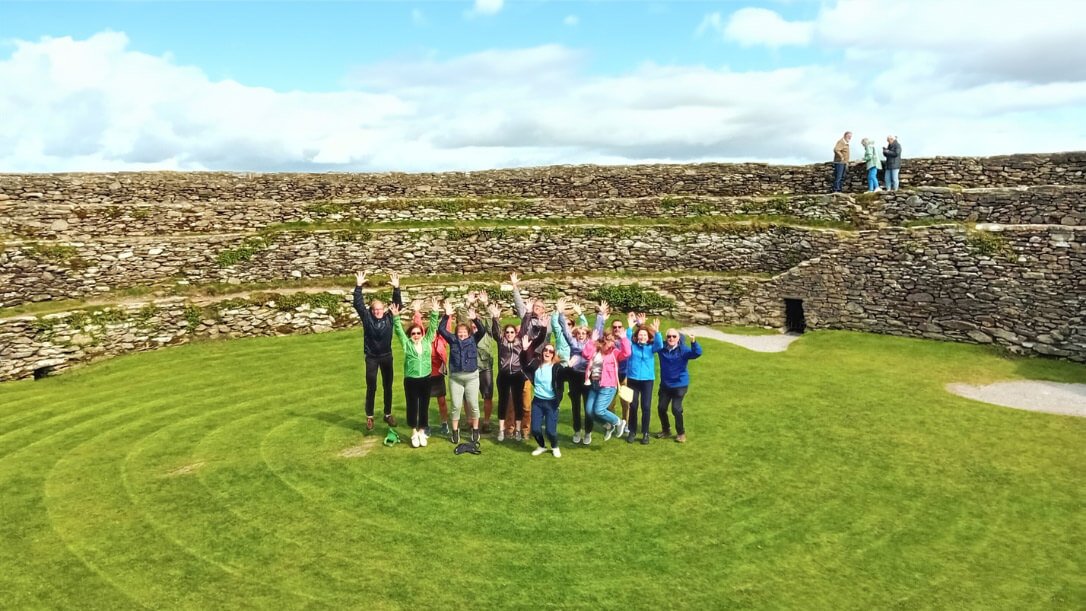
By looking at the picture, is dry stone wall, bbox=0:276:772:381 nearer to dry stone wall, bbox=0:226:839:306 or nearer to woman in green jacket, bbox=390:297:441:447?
dry stone wall, bbox=0:226:839:306

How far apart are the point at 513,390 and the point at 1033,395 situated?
1250cm

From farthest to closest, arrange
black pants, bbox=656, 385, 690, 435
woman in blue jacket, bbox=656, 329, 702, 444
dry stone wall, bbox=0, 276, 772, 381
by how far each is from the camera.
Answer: dry stone wall, bbox=0, 276, 772, 381 → black pants, bbox=656, 385, 690, 435 → woman in blue jacket, bbox=656, 329, 702, 444

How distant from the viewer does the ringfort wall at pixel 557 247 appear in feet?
62.6

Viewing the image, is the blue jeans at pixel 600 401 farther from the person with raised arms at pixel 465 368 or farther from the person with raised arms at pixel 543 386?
the person with raised arms at pixel 465 368

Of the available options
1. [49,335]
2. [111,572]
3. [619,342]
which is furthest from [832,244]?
[49,335]

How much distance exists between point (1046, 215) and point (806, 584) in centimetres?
1922

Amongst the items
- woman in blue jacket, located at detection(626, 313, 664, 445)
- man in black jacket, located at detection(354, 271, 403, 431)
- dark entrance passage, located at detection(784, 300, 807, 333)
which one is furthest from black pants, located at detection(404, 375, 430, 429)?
dark entrance passage, located at detection(784, 300, 807, 333)

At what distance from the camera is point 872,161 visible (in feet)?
81.9

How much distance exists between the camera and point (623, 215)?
27.0 metres

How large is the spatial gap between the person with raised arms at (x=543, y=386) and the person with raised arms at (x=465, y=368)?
0.83 m

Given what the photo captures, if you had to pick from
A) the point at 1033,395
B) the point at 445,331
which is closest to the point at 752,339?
the point at 1033,395

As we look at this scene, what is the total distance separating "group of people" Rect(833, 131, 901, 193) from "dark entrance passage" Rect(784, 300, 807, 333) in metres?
5.78

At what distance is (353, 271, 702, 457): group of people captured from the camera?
453 inches

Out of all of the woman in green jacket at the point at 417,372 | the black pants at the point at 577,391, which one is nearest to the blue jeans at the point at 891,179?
the black pants at the point at 577,391
